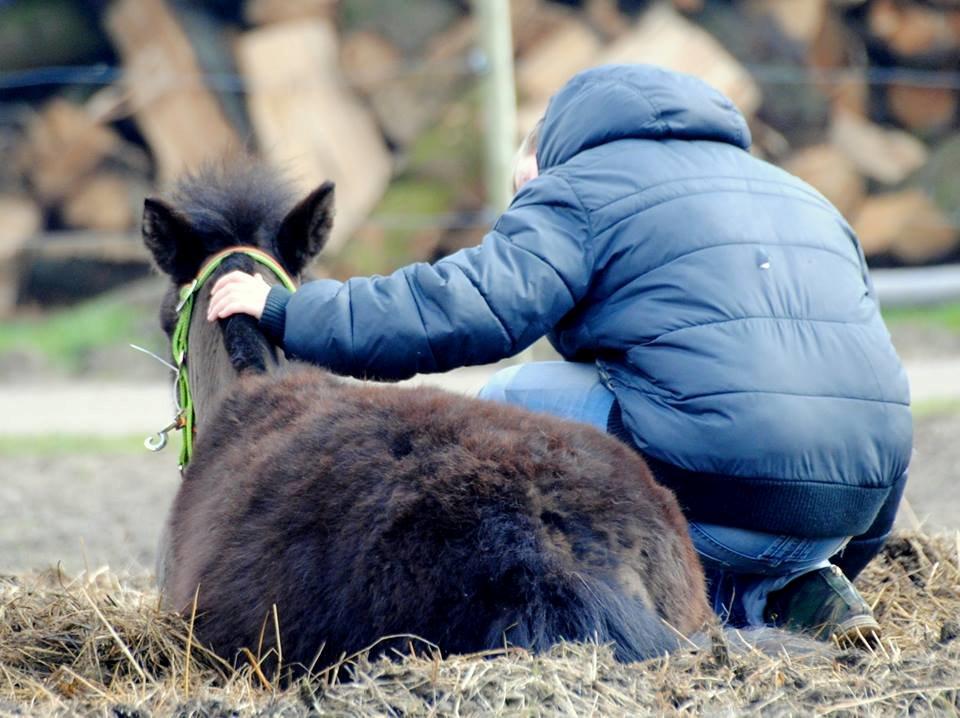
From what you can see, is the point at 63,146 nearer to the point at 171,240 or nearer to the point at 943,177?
the point at 171,240

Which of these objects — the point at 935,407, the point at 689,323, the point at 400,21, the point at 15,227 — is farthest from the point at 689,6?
the point at 689,323

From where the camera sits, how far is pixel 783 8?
9.32 m

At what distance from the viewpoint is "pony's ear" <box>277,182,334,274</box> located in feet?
11.5

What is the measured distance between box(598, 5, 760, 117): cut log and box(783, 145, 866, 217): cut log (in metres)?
0.74

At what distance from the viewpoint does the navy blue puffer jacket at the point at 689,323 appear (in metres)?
3.06

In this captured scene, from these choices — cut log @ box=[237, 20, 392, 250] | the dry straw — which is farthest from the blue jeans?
cut log @ box=[237, 20, 392, 250]

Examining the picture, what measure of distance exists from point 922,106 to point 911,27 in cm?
77

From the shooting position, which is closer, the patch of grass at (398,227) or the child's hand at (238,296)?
the child's hand at (238,296)

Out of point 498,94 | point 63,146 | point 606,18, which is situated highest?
point 606,18

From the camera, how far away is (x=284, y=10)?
28.9 feet

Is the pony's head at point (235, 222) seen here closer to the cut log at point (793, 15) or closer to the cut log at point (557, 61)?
the cut log at point (557, 61)

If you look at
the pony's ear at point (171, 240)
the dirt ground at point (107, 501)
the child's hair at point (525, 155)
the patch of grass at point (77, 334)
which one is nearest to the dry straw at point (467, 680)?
the pony's ear at point (171, 240)

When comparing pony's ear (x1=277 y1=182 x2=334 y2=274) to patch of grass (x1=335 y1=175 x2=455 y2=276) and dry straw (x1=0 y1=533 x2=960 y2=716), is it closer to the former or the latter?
dry straw (x1=0 y1=533 x2=960 y2=716)

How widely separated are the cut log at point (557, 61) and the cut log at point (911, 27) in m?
2.13
